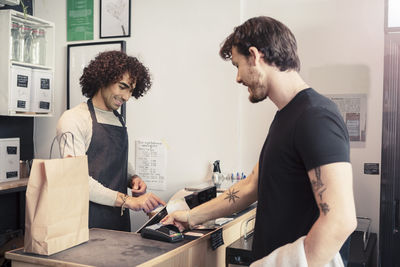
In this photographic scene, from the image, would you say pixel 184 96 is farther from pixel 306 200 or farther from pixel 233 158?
pixel 306 200

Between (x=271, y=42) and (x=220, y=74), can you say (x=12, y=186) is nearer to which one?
(x=220, y=74)

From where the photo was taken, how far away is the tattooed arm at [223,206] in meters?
1.84

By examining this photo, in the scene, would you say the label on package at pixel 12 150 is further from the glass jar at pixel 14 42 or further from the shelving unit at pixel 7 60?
the glass jar at pixel 14 42

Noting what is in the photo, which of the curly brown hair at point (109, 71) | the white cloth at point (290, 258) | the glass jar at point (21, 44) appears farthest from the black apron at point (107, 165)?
the glass jar at point (21, 44)

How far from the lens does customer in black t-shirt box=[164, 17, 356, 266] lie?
1.23 metres

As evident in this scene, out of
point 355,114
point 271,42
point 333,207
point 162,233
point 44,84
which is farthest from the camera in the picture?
point 44,84

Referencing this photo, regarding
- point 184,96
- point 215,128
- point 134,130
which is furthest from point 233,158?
point 134,130

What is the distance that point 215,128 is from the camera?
341 centimetres

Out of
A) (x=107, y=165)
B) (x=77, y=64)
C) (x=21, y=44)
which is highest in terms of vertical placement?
(x=21, y=44)

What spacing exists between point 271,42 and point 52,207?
960 mm

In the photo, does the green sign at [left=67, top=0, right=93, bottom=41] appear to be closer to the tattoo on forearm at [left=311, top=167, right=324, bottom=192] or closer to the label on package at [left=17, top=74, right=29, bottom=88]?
the label on package at [left=17, top=74, right=29, bottom=88]

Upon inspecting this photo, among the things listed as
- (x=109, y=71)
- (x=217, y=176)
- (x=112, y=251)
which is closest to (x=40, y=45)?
(x=109, y=71)

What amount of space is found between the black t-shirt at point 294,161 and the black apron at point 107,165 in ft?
3.68

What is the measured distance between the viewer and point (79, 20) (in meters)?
3.93
